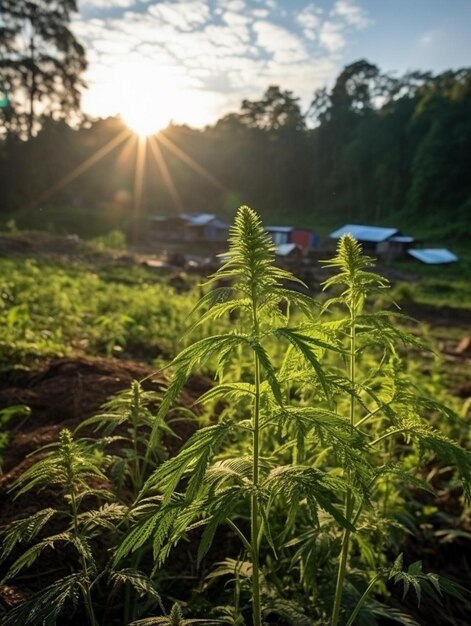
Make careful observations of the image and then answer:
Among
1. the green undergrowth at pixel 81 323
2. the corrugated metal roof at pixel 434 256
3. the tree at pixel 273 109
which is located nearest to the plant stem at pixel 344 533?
the green undergrowth at pixel 81 323

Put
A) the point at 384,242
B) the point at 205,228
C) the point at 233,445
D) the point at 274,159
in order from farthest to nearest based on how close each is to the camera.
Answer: the point at 274,159
the point at 205,228
the point at 384,242
the point at 233,445

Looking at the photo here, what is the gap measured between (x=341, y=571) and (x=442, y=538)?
184cm

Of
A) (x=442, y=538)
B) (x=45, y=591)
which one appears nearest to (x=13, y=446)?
(x=45, y=591)

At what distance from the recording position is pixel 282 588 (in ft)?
6.41

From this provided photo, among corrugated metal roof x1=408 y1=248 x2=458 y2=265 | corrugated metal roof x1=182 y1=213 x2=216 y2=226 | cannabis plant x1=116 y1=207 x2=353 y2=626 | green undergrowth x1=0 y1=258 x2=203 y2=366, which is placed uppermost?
cannabis plant x1=116 y1=207 x2=353 y2=626

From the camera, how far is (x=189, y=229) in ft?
160

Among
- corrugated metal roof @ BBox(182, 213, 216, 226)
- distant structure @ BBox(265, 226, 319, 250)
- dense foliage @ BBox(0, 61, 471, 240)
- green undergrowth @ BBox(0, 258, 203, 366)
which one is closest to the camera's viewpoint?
green undergrowth @ BBox(0, 258, 203, 366)

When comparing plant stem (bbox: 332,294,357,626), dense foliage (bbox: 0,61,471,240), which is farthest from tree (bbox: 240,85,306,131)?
plant stem (bbox: 332,294,357,626)

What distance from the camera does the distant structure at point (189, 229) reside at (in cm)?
4725

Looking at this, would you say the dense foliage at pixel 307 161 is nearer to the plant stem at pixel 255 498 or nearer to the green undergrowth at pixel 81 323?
the green undergrowth at pixel 81 323

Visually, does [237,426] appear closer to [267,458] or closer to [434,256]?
[267,458]

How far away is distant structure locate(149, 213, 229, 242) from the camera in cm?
4725

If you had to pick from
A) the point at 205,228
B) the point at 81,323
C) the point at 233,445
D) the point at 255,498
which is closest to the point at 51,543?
the point at 255,498

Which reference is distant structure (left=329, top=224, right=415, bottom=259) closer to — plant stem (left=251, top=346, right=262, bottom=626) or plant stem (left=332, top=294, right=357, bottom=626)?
plant stem (left=332, top=294, right=357, bottom=626)
